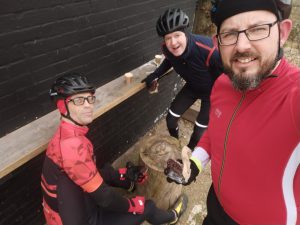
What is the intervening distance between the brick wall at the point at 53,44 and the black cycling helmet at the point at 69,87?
43cm

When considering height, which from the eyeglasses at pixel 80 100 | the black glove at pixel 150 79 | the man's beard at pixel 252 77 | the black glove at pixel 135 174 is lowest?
the black glove at pixel 135 174

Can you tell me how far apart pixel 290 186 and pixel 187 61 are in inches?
98.1

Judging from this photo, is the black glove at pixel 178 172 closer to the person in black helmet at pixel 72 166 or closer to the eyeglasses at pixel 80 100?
the person in black helmet at pixel 72 166

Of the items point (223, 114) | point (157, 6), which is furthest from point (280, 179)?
point (157, 6)

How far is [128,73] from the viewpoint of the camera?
14.3 feet

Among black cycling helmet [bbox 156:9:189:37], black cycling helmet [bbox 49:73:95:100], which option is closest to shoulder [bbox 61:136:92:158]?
black cycling helmet [bbox 49:73:95:100]

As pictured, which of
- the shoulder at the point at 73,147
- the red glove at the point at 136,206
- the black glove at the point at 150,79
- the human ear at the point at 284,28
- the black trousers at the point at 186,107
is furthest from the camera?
the black trousers at the point at 186,107

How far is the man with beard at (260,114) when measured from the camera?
1756 mm

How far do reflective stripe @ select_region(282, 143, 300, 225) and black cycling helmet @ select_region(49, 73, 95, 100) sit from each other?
1873mm

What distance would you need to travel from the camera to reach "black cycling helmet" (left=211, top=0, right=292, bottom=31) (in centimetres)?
175

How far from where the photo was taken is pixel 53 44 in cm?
307

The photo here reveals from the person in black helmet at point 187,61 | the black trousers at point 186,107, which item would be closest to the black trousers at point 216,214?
the person in black helmet at point 187,61

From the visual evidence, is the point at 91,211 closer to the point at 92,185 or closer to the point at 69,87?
the point at 92,185

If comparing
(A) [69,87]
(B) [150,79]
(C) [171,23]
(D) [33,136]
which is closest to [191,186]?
(B) [150,79]
